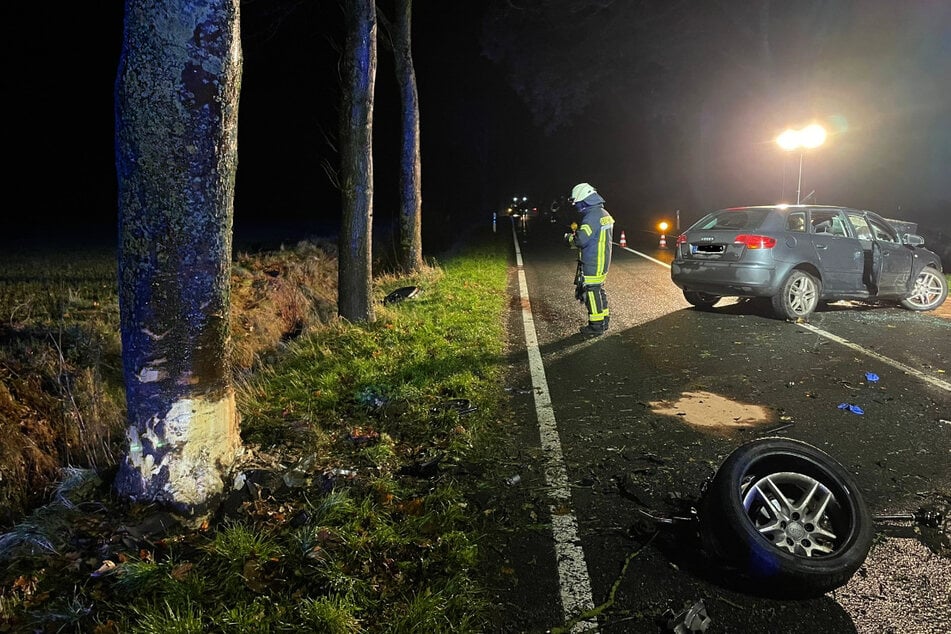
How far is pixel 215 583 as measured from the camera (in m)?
2.74

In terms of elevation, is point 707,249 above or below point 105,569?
above

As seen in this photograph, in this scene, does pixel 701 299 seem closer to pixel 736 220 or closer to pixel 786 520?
pixel 736 220

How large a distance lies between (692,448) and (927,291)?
301 inches

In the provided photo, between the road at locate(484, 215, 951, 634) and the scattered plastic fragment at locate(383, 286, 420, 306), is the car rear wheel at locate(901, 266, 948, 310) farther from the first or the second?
the scattered plastic fragment at locate(383, 286, 420, 306)

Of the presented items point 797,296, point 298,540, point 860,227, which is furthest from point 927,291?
point 298,540

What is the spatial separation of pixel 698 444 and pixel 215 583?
10.9 feet

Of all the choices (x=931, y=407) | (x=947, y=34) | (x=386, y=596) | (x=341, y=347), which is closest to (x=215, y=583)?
(x=386, y=596)

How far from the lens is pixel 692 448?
430 centimetres

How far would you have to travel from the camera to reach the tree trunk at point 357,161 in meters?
7.57

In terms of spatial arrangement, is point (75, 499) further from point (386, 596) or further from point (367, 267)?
point (367, 267)

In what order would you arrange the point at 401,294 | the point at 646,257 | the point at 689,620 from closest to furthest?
1. the point at 689,620
2. the point at 401,294
3. the point at 646,257

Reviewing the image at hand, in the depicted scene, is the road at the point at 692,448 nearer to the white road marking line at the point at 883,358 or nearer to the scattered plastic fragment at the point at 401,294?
the white road marking line at the point at 883,358

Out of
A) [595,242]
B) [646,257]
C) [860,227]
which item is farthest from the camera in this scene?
[646,257]

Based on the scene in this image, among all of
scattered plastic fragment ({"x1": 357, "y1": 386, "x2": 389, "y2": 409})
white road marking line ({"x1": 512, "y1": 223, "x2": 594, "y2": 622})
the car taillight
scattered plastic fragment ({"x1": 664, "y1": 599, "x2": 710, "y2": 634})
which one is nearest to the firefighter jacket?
the car taillight
